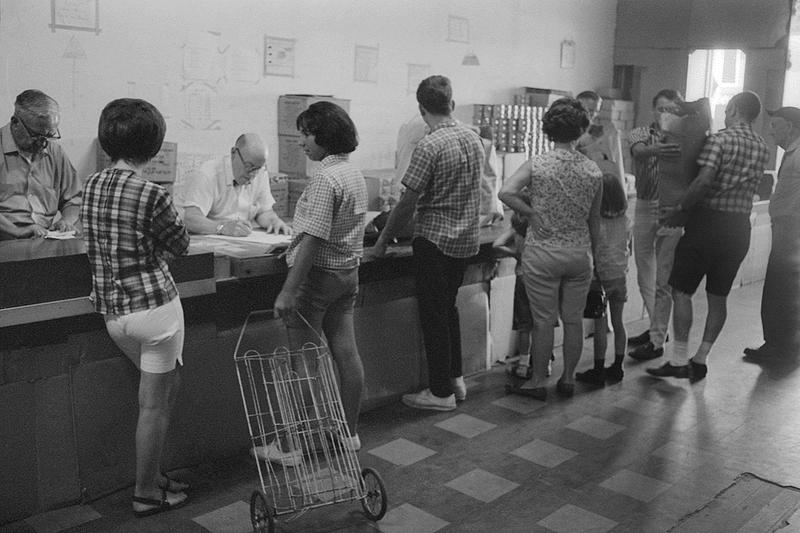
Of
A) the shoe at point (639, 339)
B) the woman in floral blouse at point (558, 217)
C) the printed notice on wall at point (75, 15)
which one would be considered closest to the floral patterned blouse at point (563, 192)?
the woman in floral blouse at point (558, 217)

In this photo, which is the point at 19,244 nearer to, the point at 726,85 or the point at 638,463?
the point at 638,463

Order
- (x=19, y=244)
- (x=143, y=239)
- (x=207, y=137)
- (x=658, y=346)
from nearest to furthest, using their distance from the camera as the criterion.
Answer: (x=143, y=239) → (x=19, y=244) → (x=207, y=137) → (x=658, y=346)

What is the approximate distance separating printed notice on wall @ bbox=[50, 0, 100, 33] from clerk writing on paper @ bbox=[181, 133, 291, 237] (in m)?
0.94

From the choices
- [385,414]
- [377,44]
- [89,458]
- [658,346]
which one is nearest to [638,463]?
[385,414]

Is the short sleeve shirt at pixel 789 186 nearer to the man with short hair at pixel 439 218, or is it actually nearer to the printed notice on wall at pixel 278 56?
the man with short hair at pixel 439 218

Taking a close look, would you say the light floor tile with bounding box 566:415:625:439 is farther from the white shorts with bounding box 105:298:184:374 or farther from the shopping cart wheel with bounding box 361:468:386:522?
the white shorts with bounding box 105:298:184:374

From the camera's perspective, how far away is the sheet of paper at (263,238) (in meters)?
3.70

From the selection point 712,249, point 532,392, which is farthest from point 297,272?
point 712,249

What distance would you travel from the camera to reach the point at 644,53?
26.7 ft

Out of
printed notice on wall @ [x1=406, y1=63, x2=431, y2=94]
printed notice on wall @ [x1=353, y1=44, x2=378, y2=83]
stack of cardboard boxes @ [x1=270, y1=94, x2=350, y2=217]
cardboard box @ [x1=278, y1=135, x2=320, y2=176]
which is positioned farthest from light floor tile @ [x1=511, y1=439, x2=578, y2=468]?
printed notice on wall @ [x1=406, y1=63, x2=431, y2=94]

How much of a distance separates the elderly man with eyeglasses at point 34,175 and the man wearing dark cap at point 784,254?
4.16 meters

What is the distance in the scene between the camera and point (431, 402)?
13.7ft

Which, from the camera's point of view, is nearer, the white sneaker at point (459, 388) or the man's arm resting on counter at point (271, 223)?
the man's arm resting on counter at point (271, 223)

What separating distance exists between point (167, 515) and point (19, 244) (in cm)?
113
